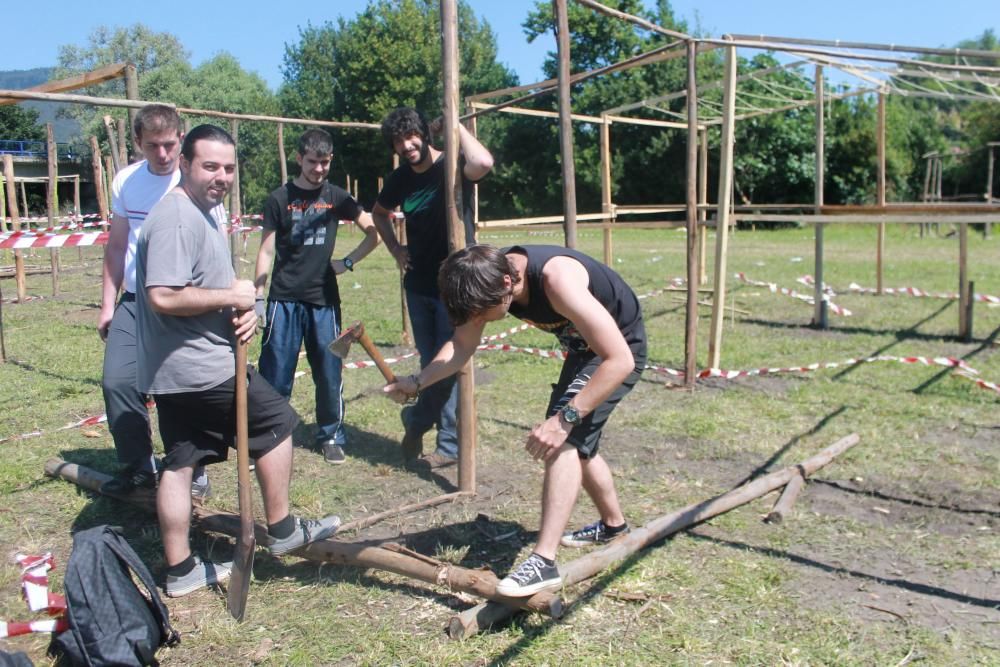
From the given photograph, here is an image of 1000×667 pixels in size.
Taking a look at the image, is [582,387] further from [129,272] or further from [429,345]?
[129,272]

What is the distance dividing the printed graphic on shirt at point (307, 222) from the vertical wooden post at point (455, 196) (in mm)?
1237

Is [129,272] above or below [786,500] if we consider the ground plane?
above

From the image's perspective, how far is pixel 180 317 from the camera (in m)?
3.00

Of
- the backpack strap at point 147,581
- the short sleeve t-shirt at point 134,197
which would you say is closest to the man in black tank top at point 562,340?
the backpack strap at point 147,581

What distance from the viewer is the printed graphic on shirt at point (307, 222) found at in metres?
4.78

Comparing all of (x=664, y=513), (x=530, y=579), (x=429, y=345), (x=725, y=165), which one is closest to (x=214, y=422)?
(x=530, y=579)

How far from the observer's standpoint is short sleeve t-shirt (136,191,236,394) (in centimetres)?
287

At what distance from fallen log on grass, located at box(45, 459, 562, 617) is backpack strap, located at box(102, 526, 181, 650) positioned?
21.3 inches

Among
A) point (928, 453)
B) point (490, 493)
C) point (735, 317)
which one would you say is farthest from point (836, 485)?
point (735, 317)

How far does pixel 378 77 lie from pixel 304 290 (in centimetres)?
3539

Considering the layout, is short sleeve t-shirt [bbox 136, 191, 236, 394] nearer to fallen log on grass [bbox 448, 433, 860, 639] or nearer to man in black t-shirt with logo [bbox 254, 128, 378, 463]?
fallen log on grass [bbox 448, 433, 860, 639]

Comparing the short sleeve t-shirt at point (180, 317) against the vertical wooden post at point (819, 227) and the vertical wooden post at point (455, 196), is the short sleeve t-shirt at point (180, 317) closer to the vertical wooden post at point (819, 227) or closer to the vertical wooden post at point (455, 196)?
the vertical wooden post at point (455, 196)

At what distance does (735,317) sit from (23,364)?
709cm

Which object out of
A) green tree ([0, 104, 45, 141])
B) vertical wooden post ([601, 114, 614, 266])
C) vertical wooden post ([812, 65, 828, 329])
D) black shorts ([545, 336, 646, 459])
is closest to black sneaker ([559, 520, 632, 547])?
black shorts ([545, 336, 646, 459])
